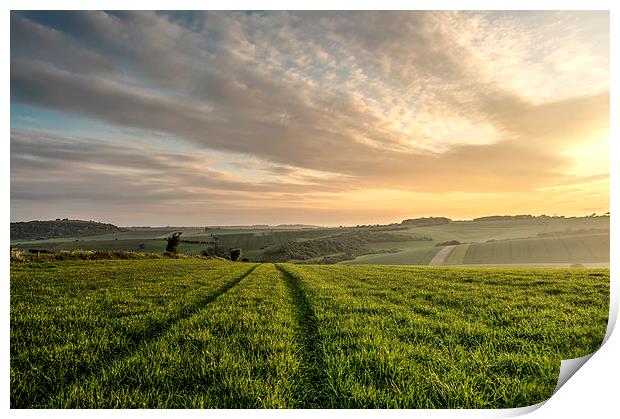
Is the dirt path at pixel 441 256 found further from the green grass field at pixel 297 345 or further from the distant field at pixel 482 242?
the green grass field at pixel 297 345

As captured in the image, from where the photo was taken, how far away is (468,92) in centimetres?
643

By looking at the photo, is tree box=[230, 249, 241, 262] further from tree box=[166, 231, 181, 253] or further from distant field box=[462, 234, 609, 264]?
distant field box=[462, 234, 609, 264]

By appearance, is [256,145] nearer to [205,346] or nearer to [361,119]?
[361,119]

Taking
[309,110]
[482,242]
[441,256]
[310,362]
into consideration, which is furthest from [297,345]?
[441,256]

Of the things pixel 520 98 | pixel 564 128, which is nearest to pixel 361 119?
pixel 520 98

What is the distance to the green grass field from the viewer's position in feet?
11.4

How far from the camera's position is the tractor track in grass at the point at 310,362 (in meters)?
3.50

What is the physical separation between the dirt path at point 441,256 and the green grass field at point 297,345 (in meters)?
4.43

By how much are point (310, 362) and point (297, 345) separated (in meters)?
0.44

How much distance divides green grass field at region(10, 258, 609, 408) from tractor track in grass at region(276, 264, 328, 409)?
0.5 inches

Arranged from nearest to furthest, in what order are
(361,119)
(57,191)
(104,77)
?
(104,77) → (57,191) → (361,119)

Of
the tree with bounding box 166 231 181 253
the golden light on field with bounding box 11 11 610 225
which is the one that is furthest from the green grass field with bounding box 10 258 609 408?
the tree with bounding box 166 231 181 253
